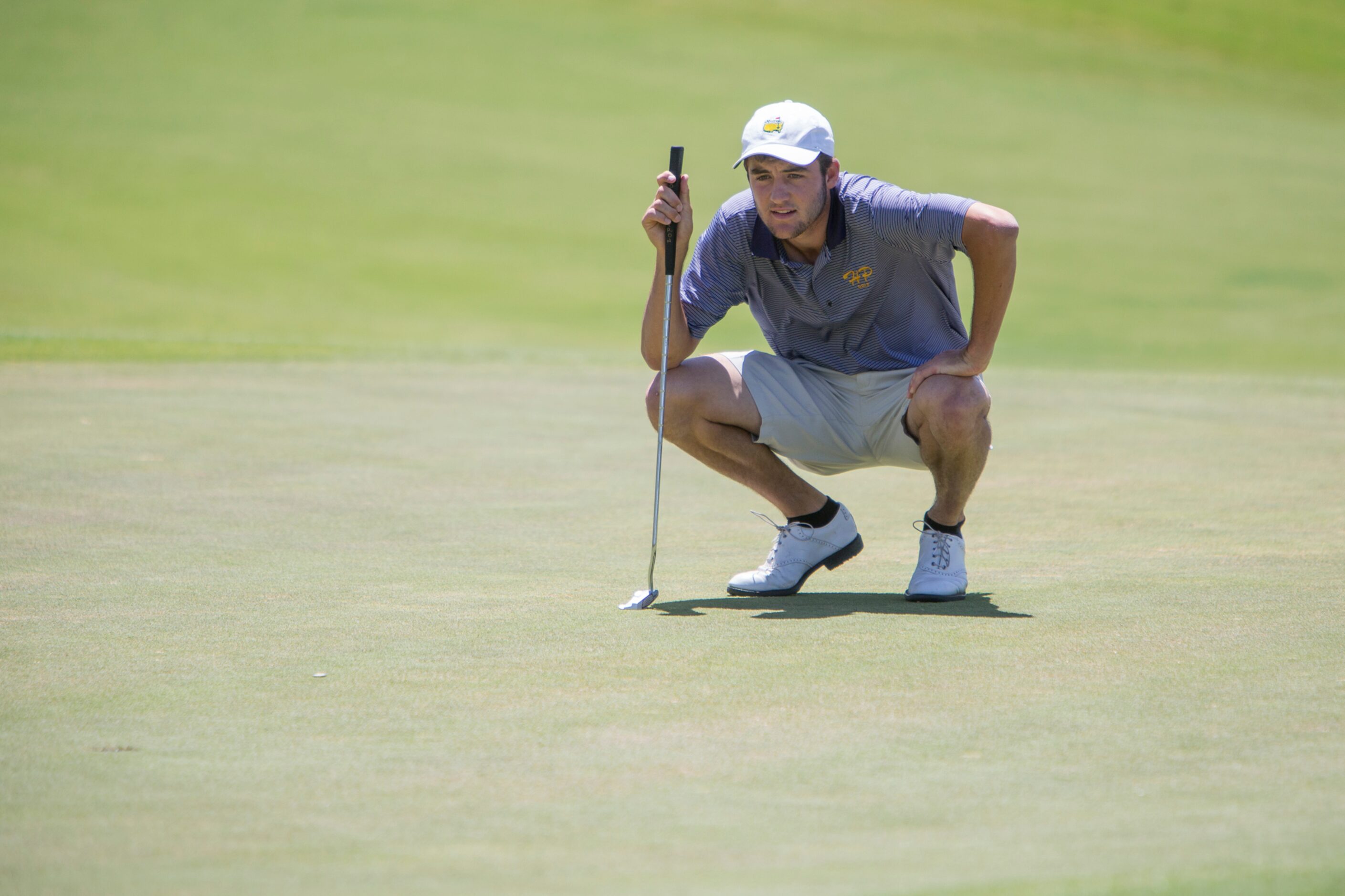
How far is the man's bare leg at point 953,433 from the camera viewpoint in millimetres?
3883

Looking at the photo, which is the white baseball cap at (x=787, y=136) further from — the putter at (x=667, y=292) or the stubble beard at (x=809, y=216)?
the putter at (x=667, y=292)

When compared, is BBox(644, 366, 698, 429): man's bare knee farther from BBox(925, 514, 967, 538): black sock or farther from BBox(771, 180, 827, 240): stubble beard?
BBox(925, 514, 967, 538): black sock

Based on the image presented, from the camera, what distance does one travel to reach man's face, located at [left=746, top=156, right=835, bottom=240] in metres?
3.74

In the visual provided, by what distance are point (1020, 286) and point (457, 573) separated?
14.8 m

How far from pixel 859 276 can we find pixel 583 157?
18.5 meters

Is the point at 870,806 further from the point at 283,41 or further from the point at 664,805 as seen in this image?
the point at 283,41

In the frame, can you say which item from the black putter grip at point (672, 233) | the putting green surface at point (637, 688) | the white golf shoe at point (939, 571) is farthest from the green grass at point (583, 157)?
the white golf shoe at point (939, 571)

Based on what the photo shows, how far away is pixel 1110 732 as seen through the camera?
2.55m

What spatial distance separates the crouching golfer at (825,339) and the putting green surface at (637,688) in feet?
0.75

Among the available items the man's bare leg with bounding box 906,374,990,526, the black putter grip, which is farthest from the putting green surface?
the black putter grip

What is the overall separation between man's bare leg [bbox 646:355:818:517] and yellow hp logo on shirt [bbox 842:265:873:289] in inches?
17.7

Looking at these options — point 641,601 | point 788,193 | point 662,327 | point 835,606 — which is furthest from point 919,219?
point 641,601

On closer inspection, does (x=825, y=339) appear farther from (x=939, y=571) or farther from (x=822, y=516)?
(x=939, y=571)

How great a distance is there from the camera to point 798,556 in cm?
399
